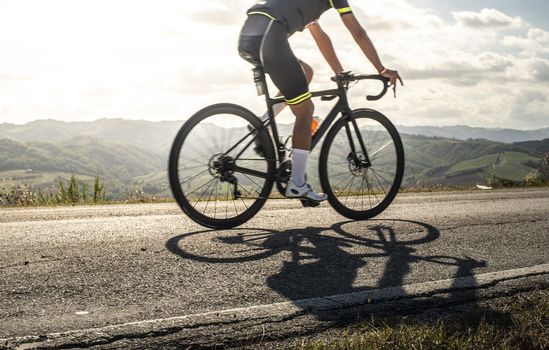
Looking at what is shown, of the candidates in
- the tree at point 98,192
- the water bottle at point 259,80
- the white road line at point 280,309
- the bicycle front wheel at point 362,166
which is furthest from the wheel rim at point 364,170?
the tree at point 98,192

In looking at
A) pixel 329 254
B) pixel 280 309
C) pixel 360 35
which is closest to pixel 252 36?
pixel 360 35

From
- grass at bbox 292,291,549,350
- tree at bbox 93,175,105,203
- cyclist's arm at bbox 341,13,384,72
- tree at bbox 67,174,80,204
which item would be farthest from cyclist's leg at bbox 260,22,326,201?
tree at bbox 67,174,80,204

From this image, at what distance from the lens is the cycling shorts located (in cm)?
520

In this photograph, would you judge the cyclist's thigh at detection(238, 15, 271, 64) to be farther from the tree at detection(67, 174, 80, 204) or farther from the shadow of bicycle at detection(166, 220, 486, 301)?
the tree at detection(67, 174, 80, 204)

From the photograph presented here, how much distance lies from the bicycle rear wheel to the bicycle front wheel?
743 mm

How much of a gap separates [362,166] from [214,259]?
2.73 m

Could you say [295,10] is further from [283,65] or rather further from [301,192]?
[301,192]

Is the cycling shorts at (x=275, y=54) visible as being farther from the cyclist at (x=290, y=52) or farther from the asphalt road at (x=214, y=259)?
the asphalt road at (x=214, y=259)

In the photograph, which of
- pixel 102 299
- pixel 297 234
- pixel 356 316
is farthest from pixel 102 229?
pixel 356 316

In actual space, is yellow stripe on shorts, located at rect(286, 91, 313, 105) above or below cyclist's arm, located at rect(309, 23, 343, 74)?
below

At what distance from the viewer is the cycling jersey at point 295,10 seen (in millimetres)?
5203

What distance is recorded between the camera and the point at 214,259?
412 centimetres

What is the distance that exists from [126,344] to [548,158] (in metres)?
15.2

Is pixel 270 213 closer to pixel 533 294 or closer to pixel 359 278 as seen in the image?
pixel 359 278
